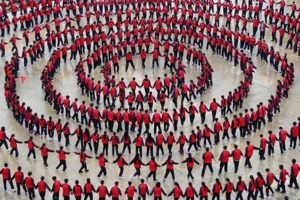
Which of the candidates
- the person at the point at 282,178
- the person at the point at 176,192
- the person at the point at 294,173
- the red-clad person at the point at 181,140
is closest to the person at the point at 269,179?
the person at the point at 282,178

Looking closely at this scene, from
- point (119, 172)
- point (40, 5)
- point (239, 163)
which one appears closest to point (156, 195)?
point (119, 172)

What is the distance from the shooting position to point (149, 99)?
27.0 m

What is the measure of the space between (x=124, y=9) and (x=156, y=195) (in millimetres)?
24801

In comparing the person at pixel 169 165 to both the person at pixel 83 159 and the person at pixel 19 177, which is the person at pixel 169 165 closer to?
the person at pixel 83 159

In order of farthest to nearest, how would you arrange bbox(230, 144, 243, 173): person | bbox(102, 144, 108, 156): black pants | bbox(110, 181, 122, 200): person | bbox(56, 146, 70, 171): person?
bbox(102, 144, 108, 156): black pants, bbox(56, 146, 70, 171): person, bbox(230, 144, 243, 173): person, bbox(110, 181, 122, 200): person

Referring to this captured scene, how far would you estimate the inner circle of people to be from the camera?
21391 millimetres

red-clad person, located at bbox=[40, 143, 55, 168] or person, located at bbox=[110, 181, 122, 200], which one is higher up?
red-clad person, located at bbox=[40, 143, 55, 168]

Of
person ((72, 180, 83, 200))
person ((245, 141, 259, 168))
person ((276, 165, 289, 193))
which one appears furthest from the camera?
person ((245, 141, 259, 168))

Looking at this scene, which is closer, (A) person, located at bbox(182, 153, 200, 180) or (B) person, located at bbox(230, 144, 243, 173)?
(A) person, located at bbox(182, 153, 200, 180)

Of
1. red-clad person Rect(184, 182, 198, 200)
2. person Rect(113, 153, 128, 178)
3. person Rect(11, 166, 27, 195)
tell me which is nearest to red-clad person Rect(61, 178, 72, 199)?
person Rect(11, 166, 27, 195)

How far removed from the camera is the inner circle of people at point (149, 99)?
21391 millimetres

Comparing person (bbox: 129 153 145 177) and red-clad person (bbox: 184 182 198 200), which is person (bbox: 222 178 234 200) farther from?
person (bbox: 129 153 145 177)

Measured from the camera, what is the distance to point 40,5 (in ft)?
141

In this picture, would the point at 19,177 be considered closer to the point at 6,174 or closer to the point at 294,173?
the point at 6,174
